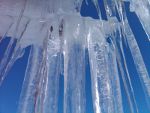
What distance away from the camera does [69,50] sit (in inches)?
88.4

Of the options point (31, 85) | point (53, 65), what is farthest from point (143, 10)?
point (31, 85)

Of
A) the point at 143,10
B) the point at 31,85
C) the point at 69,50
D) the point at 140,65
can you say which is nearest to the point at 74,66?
the point at 69,50

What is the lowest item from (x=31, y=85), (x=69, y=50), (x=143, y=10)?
(x=31, y=85)

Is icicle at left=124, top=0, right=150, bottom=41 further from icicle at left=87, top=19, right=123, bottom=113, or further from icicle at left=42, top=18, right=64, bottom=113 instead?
icicle at left=42, top=18, right=64, bottom=113

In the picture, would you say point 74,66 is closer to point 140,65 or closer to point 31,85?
point 31,85

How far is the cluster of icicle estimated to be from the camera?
1.98 meters

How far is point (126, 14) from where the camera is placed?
2.29 metres

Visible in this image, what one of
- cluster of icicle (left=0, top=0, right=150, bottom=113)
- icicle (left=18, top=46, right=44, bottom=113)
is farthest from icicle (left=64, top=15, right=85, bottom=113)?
icicle (left=18, top=46, right=44, bottom=113)

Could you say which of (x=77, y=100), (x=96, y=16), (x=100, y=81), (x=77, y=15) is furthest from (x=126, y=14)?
(x=77, y=100)

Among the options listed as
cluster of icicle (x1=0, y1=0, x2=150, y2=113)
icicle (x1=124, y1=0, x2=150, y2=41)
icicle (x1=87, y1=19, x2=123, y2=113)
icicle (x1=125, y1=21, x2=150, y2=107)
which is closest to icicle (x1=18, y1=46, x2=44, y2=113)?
cluster of icicle (x1=0, y1=0, x2=150, y2=113)

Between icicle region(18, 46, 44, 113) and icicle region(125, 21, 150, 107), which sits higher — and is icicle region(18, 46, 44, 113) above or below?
below

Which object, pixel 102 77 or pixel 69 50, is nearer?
pixel 102 77

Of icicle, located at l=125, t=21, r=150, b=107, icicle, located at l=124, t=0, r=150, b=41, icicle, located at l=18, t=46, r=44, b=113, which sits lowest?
icicle, located at l=18, t=46, r=44, b=113

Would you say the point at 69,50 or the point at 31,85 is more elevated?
the point at 69,50
